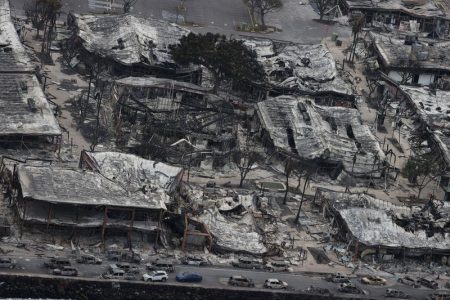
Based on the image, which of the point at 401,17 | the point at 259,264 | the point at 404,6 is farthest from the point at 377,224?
the point at 404,6

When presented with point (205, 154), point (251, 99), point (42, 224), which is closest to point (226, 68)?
point (251, 99)

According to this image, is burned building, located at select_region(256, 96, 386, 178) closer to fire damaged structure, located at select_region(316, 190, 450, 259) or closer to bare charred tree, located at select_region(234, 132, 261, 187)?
bare charred tree, located at select_region(234, 132, 261, 187)

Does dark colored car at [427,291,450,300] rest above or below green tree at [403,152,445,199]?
below

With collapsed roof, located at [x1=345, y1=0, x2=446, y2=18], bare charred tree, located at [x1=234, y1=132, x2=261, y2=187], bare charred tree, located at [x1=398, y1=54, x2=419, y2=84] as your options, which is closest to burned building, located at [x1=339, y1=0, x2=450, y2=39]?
collapsed roof, located at [x1=345, y1=0, x2=446, y2=18]

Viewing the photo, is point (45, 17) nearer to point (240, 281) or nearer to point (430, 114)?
point (430, 114)

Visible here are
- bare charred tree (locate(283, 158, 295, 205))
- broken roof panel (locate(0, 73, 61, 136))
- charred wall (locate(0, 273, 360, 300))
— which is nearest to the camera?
charred wall (locate(0, 273, 360, 300))

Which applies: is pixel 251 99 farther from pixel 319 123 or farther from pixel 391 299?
pixel 391 299
